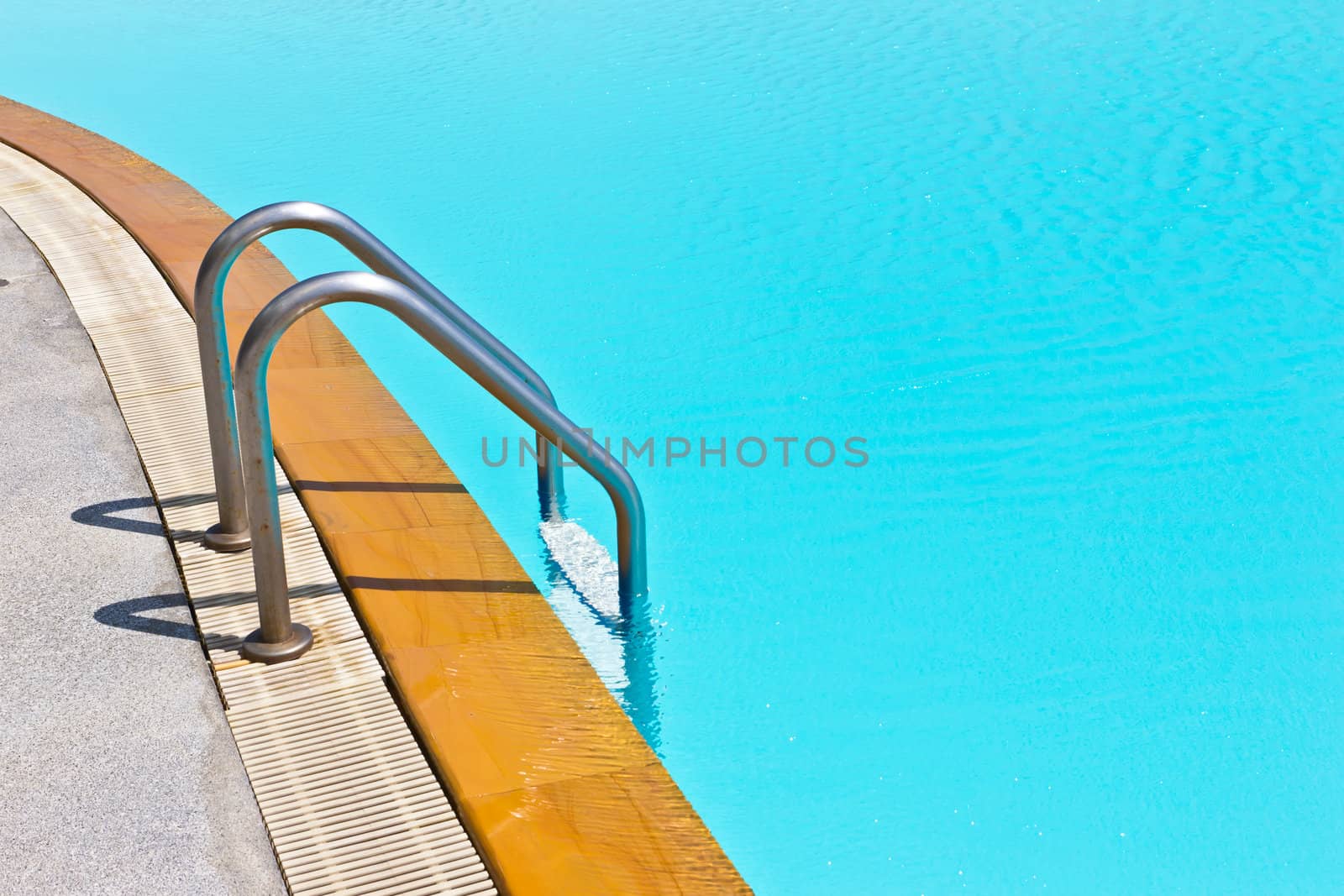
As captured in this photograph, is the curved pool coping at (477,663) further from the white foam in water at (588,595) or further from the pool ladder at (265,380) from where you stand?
the white foam in water at (588,595)

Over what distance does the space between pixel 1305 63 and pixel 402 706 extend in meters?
9.75

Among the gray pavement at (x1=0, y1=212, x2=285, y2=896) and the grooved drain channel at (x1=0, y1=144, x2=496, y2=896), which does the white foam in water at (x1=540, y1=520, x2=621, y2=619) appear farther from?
the gray pavement at (x1=0, y1=212, x2=285, y2=896)

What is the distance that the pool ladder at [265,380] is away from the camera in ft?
7.31

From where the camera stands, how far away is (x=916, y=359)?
18.0 feet

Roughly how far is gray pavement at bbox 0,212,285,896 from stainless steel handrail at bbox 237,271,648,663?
19 centimetres

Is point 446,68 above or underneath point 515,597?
above

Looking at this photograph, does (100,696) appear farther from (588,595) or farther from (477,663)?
(588,595)

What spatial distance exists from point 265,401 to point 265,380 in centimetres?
5

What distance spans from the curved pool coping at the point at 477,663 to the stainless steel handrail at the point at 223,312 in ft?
0.78

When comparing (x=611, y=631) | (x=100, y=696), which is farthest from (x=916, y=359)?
(x=100, y=696)

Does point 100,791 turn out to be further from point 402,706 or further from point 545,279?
point 545,279

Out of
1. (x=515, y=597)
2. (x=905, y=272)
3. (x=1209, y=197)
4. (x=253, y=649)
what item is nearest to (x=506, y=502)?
(x=515, y=597)

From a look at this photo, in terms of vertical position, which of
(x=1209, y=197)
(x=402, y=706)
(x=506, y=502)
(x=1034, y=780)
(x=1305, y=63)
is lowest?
(x=1034, y=780)

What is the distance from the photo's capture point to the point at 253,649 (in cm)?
248
